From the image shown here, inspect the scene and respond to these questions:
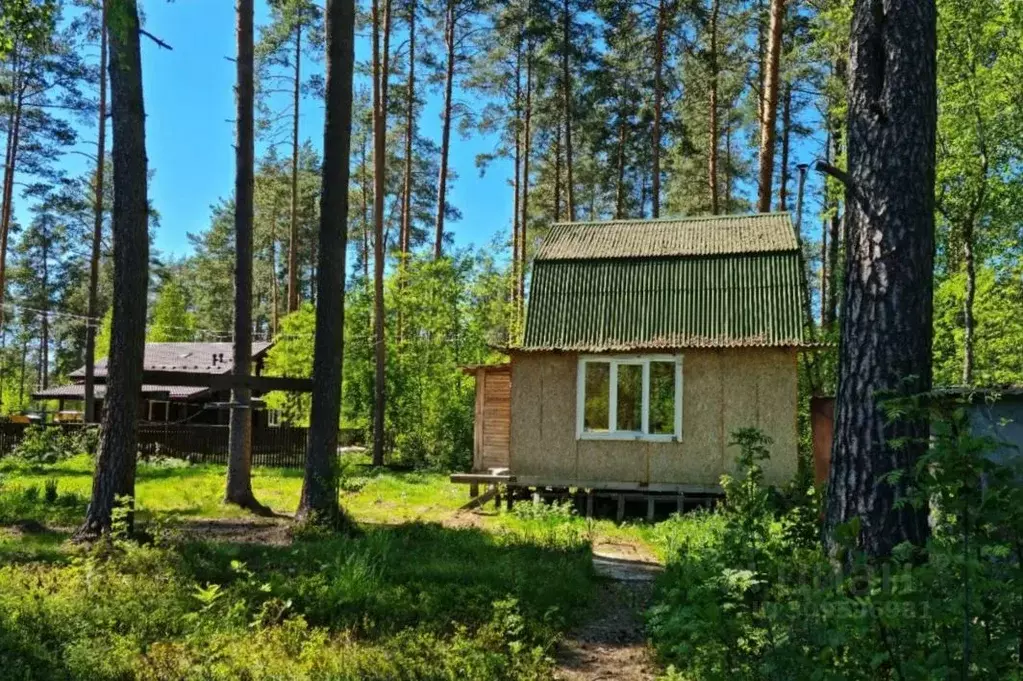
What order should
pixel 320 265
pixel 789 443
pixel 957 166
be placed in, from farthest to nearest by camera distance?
1. pixel 957 166
2. pixel 789 443
3. pixel 320 265

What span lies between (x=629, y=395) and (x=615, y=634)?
10.4m

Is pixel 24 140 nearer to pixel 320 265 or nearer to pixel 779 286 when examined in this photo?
pixel 320 265

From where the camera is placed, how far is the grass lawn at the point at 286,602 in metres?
4.21

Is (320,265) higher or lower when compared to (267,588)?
higher

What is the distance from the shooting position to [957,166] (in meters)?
14.8

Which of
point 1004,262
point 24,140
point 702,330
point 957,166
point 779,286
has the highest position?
point 24,140

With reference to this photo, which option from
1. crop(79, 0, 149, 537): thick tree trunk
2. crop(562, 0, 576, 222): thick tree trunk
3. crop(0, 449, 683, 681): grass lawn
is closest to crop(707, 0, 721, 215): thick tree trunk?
crop(562, 0, 576, 222): thick tree trunk

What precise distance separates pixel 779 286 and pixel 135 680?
1086cm

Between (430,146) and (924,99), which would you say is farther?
(430,146)

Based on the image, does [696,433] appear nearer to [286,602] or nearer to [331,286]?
[331,286]

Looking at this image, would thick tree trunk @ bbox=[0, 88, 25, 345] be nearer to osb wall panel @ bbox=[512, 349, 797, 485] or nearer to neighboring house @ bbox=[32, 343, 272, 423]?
neighboring house @ bbox=[32, 343, 272, 423]

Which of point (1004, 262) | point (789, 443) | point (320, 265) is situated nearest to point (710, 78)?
point (1004, 262)

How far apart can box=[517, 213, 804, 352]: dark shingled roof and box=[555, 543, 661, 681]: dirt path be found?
4766 mm

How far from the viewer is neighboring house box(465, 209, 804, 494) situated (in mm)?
11742
